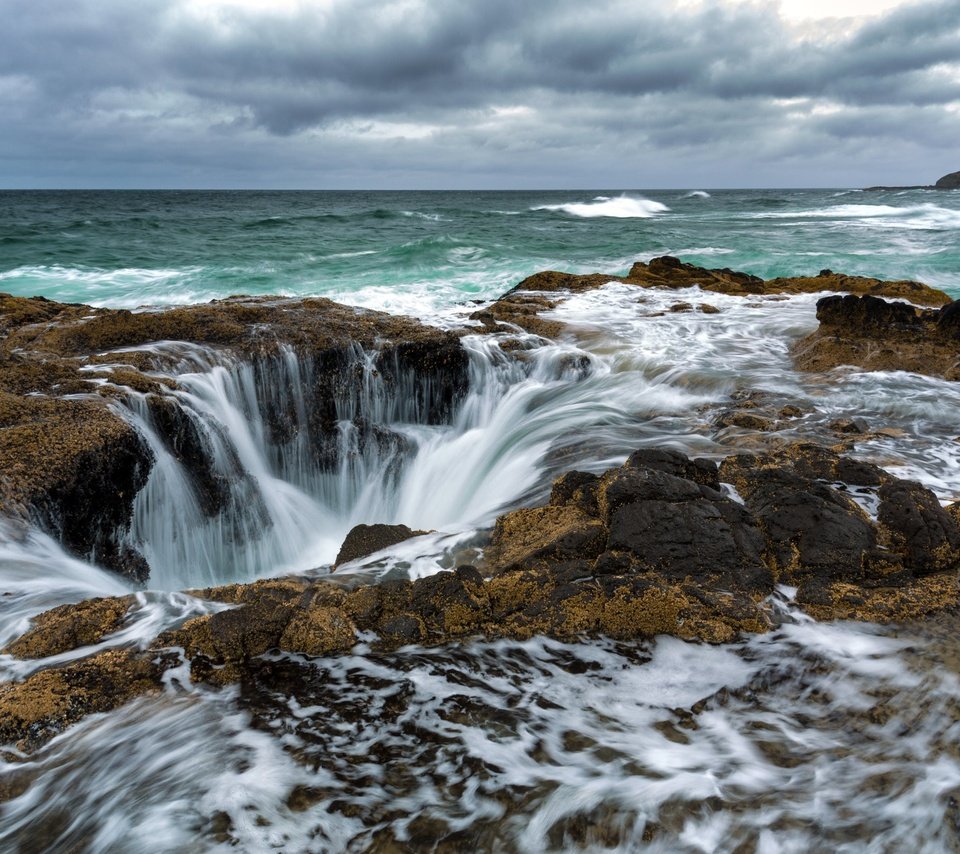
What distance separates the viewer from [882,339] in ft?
26.8

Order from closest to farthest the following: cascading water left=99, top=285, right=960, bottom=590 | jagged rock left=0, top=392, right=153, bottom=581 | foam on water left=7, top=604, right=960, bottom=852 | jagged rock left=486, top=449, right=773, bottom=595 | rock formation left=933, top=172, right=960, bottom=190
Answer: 1. foam on water left=7, top=604, right=960, bottom=852
2. jagged rock left=486, top=449, right=773, bottom=595
3. jagged rock left=0, top=392, right=153, bottom=581
4. cascading water left=99, top=285, right=960, bottom=590
5. rock formation left=933, top=172, right=960, bottom=190

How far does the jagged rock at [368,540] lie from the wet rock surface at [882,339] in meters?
5.91

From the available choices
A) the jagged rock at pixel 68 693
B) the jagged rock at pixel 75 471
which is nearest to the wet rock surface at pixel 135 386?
the jagged rock at pixel 75 471

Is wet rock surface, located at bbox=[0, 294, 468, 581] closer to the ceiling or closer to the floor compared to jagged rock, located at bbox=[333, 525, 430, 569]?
closer to the ceiling

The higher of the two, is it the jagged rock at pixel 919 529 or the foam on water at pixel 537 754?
the jagged rock at pixel 919 529

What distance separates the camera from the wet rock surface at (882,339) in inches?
302

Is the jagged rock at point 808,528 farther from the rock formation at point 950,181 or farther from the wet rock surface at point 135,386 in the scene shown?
the rock formation at point 950,181

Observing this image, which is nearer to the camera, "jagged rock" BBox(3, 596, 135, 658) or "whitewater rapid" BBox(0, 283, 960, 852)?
"whitewater rapid" BBox(0, 283, 960, 852)

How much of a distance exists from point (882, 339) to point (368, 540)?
285 inches

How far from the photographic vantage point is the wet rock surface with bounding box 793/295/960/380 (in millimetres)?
7660

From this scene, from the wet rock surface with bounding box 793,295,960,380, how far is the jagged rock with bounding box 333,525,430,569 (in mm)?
5914

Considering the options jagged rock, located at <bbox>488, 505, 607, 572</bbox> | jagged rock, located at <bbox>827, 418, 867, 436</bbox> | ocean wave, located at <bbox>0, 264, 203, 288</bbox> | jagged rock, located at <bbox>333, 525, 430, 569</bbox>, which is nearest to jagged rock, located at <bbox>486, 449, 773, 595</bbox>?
jagged rock, located at <bbox>488, 505, 607, 572</bbox>

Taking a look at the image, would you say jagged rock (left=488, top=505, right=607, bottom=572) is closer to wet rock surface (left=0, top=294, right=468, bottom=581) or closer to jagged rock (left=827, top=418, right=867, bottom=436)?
wet rock surface (left=0, top=294, right=468, bottom=581)

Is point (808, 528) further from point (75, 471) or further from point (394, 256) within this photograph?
point (394, 256)
